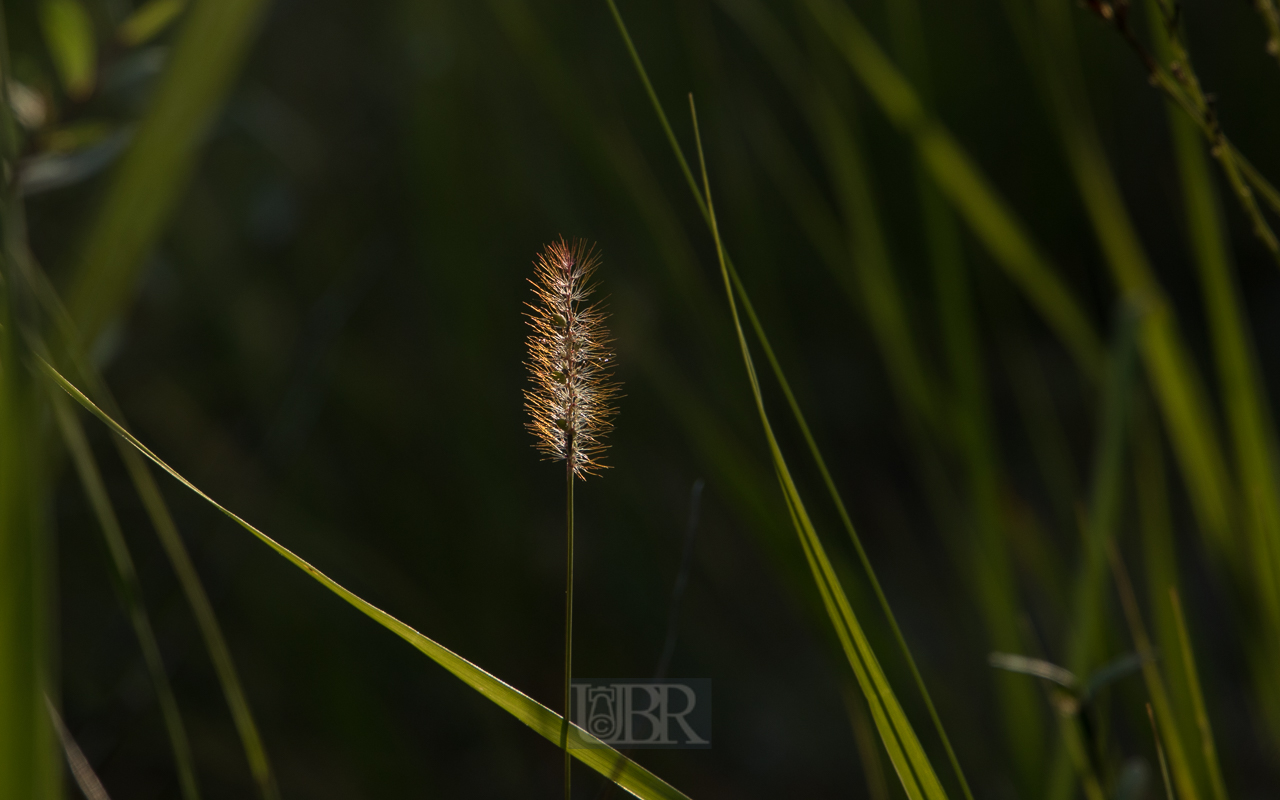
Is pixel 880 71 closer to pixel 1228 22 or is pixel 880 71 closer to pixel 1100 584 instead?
pixel 1100 584

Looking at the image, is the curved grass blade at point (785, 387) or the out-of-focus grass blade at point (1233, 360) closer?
the curved grass blade at point (785, 387)

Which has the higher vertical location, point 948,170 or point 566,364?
point 948,170

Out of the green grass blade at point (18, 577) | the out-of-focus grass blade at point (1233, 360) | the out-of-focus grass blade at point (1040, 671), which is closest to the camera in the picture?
the green grass blade at point (18, 577)

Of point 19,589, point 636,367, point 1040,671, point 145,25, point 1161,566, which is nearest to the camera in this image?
point 19,589

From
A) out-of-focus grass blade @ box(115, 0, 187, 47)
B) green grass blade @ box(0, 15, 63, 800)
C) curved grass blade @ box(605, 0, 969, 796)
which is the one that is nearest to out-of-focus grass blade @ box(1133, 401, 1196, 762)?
curved grass blade @ box(605, 0, 969, 796)

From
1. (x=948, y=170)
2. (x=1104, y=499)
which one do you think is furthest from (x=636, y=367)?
(x=1104, y=499)

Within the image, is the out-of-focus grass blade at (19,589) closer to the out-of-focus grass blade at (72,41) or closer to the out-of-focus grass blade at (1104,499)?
the out-of-focus grass blade at (1104,499)

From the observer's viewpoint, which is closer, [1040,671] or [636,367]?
[1040,671]

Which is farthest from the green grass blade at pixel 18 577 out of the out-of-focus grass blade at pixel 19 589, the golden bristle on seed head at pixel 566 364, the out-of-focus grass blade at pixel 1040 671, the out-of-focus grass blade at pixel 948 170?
the out-of-focus grass blade at pixel 948 170

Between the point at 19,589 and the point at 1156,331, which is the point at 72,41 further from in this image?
the point at 1156,331
